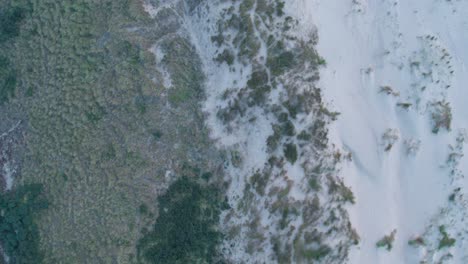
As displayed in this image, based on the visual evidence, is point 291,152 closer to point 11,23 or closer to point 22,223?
point 22,223

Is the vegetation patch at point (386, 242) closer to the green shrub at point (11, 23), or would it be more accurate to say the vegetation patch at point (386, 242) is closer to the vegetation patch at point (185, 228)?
the vegetation patch at point (185, 228)

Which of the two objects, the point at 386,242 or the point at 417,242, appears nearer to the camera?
the point at 417,242

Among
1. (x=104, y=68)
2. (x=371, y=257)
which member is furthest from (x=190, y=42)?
Result: (x=371, y=257)

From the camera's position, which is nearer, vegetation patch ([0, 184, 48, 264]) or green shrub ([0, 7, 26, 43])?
vegetation patch ([0, 184, 48, 264])

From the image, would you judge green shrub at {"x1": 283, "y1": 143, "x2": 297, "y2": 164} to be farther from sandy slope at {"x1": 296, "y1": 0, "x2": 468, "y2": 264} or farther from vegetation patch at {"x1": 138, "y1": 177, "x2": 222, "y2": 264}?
vegetation patch at {"x1": 138, "y1": 177, "x2": 222, "y2": 264}

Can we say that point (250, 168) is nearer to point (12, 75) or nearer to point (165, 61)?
point (165, 61)

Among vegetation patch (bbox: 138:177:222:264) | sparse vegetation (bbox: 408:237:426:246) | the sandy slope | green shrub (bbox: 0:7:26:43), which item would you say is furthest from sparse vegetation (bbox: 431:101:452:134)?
green shrub (bbox: 0:7:26:43)

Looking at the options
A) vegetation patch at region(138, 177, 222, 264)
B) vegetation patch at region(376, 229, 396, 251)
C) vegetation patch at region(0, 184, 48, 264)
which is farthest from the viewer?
vegetation patch at region(0, 184, 48, 264)

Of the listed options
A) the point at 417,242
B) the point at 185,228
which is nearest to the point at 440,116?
the point at 417,242
